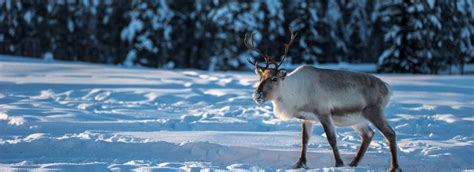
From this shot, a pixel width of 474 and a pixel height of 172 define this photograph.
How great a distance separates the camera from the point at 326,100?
22.1 ft

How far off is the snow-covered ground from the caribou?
465 mm

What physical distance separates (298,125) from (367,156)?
2712 mm

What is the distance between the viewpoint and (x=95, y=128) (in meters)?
8.91

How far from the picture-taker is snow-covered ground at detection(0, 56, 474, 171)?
23.0 feet

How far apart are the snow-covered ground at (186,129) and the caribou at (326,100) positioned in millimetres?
465

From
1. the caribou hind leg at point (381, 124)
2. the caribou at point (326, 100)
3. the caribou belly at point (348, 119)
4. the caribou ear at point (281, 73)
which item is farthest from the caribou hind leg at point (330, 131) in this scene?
the caribou ear at point (281, 73)

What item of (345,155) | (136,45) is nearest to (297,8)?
(136,45)

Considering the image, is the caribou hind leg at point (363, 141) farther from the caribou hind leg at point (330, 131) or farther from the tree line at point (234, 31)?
the tree line at point (234, 31)

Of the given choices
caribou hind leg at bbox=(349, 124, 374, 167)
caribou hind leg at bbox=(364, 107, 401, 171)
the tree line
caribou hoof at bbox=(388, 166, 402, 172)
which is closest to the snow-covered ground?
caribou hind leg at bbox=(349, 124, 374, 167)

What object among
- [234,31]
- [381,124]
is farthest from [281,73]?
[234,31]

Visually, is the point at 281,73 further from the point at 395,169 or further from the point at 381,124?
the point at 395,169

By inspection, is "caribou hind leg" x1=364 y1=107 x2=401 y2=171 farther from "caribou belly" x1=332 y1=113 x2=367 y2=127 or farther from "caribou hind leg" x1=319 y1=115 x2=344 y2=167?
"caribou hind leg" x1=319 y1=115 x2=344 y2=167

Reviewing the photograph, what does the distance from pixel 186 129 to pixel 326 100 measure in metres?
3.28

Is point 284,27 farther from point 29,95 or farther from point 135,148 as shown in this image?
point 135,148
